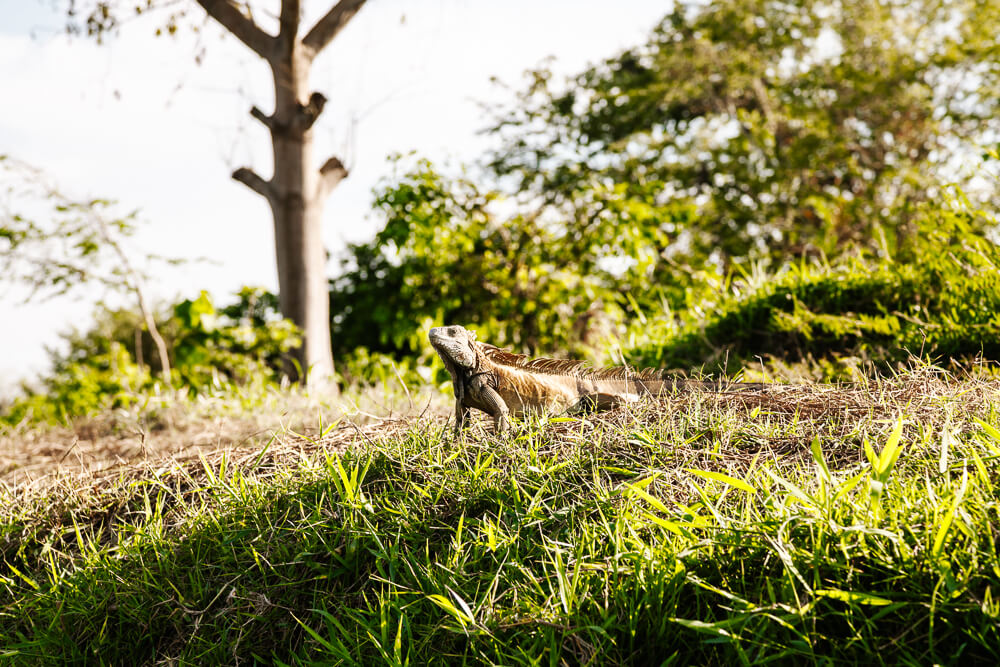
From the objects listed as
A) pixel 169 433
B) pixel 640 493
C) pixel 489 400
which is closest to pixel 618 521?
pixel 640 493

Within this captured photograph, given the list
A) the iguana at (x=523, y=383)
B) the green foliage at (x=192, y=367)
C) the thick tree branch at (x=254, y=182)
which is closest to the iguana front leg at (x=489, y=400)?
the iguana at (x=523, y=383)

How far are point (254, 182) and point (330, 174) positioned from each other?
856mm

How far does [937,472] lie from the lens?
241 cm

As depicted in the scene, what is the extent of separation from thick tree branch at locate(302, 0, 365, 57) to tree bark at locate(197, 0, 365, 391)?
1 centimetres

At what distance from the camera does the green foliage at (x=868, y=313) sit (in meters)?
4.52

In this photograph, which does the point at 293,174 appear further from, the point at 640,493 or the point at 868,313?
the point at 640,493

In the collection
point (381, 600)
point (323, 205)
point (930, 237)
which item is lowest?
point (381, 600)

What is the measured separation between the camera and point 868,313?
218 inches

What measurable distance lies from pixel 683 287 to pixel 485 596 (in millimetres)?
7975

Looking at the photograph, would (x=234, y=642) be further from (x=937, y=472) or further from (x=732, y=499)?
(x=937, y=472)

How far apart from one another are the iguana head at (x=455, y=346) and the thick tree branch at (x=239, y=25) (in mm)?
6594

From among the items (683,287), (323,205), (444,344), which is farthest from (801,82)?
(444,344)

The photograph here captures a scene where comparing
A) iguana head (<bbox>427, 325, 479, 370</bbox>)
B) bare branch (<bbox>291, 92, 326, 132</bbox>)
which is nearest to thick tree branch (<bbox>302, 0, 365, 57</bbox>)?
bare branch (<bbox>291, 92, 326, 132</bbox>)

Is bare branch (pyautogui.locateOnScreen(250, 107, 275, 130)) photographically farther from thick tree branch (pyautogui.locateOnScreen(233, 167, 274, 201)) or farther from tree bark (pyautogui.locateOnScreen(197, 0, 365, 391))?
thick tree branch (pyautogui.locateOnScreen(233, 167, 274, 201))
